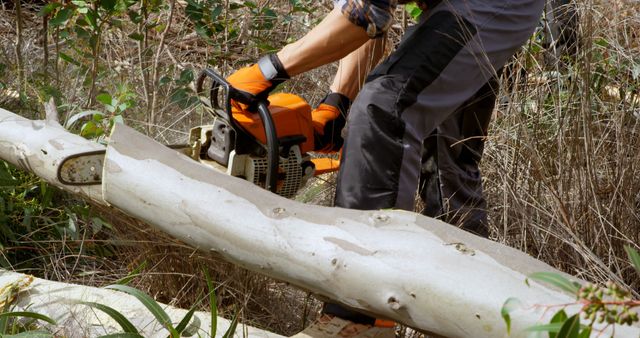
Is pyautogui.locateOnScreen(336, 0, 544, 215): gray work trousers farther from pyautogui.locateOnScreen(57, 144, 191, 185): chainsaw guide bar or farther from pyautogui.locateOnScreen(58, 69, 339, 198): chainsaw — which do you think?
pyautogui.locateOnScreen(57, 144, 191, 185): chainsaw guide bar

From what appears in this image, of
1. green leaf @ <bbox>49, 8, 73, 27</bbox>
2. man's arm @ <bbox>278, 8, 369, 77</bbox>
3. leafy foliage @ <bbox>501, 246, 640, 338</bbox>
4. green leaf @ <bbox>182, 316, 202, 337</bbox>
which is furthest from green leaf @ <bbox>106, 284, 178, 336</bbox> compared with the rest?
green leaf @ <bbox>49, 8, 73, 27</bbox>

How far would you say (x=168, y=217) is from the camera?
2.66 m

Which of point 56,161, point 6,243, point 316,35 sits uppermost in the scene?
point 316,35

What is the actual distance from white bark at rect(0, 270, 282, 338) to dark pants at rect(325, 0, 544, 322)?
1.37 feet

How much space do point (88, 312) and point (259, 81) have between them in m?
0.95

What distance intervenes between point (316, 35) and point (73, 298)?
Result: 46.9 inches

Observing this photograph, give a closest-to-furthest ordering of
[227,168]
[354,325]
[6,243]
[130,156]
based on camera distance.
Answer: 1. [130,156]
2. [354,325]
3. [227,168]
4. [6,243]

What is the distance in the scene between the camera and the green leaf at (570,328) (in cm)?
152

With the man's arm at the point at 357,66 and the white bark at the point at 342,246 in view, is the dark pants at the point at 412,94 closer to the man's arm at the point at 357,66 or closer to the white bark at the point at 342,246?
the man's arm at the point at 357,66

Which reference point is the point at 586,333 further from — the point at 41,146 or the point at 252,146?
the point at 41,146

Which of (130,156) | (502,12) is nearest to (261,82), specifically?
(130,156)

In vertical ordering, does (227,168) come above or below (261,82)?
below

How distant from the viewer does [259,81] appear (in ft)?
10.2

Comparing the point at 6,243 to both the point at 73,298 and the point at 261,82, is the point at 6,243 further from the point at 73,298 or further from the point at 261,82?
the point at 261,82
